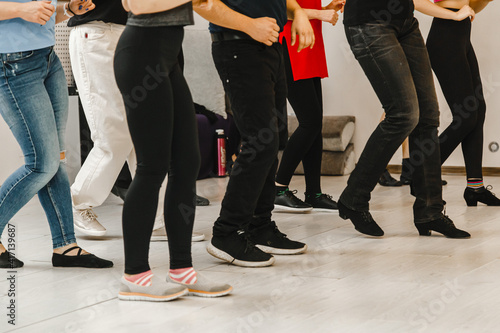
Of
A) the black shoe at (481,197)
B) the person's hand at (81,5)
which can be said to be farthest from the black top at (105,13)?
the black shoe at (481,197)

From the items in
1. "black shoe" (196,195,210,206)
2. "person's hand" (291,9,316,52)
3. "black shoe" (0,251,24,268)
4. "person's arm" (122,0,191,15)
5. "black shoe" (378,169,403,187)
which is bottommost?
"black shoe" (378,169,403,187)

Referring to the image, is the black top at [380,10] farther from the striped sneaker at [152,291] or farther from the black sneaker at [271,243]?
the striped sneaker at [152,291]

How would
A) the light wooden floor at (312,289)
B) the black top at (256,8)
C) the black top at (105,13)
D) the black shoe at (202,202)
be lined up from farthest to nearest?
the black shoe at (202,202) < the black top at (105,13) < the black top at (256,8) < the light wooden floor at (312,289)

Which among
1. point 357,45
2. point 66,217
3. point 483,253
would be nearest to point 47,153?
point 66,217

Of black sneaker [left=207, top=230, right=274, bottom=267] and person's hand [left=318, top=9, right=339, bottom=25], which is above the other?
person's hand [left=318, top=9, right=339, bottom=25]

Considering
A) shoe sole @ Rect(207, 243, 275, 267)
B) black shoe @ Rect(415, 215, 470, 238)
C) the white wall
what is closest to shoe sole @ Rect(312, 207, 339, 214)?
black shoe @ Rect(415, 215, 470, 238)

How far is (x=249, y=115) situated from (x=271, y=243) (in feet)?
1.81

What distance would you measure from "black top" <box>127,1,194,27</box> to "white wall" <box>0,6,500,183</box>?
10.3 feet

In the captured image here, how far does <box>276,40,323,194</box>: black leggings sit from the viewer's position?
356cm

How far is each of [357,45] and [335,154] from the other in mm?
2693

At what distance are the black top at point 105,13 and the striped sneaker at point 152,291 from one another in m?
1.18

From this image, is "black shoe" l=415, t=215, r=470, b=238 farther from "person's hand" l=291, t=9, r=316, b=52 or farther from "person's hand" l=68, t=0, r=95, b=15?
"person's hand" l=68, t=0, r=95, b=15

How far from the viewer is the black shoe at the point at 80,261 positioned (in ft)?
8.36

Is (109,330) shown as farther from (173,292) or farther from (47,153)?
(47,153)
